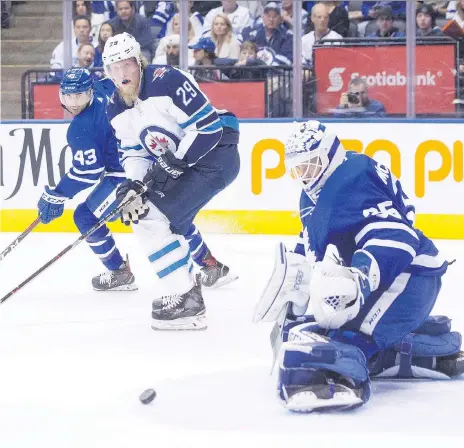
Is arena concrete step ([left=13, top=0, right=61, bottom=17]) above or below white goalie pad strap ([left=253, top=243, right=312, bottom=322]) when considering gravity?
above

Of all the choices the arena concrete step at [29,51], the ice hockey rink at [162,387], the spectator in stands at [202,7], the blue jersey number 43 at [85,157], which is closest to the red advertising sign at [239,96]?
the spectator in stands at [202,7]

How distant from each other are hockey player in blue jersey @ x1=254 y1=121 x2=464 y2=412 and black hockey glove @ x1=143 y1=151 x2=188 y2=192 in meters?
0.90

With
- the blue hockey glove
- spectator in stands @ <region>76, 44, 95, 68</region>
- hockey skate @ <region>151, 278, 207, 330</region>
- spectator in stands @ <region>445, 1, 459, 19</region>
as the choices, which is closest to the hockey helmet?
hockey skate @ <region>151, 278, 207, 330</region>

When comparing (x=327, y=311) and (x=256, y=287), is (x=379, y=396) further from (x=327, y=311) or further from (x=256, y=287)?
(x=256, y=287)

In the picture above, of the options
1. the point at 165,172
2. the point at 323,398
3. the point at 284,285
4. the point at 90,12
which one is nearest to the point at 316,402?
the point at 323,398

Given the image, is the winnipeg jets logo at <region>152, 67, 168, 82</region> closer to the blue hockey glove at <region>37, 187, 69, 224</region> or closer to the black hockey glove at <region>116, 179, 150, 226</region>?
the black hockey glove at <region>116, 179, 150, 226</region>

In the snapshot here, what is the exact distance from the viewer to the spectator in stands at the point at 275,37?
272 inches

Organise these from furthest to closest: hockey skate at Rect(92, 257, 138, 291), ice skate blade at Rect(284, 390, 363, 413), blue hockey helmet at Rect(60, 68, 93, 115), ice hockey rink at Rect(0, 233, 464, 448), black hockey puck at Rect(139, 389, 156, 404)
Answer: hockey skate at Rect(92, 257, 138, 291), blue hockey helmet at Rect(60, 68, 93, 115), black hockey puck at Rect(139, 389, 156, 404), ice skate blade at Rect(284, 390, 363, 413), ice hockey rink at Rect(0, 233, 464, 448)

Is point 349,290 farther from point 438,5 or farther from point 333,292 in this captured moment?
point 438,5

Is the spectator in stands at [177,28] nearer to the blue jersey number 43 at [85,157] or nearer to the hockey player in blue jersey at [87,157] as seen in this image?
the hockey player in blue jersey at [87,157]

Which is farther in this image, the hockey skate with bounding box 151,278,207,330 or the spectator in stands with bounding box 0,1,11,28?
the spectator in stands with bounding box 0,1,11,28

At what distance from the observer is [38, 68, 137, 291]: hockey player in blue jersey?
4645 mm

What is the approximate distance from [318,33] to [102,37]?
1309 mm

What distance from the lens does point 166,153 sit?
4.02 meters
